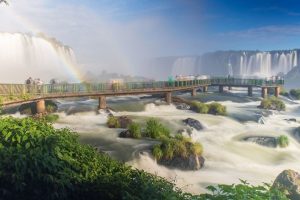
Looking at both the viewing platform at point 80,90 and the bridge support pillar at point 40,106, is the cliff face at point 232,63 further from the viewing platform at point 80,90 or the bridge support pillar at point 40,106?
the bridge support pillar at point 40,106

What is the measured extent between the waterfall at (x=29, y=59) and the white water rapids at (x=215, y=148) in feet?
129

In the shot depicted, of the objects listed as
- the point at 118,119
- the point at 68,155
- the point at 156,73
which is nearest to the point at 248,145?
the point at 118,119

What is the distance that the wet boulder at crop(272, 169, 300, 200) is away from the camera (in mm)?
16062

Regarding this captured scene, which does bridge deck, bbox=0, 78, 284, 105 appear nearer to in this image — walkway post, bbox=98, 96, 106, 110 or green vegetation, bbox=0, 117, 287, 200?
walkway post, bbox=98, 96, 106, 110

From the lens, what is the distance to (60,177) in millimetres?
9594

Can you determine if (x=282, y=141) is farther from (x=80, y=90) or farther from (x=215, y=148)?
(x=80, y=90)

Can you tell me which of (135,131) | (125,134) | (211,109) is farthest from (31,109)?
(211,109)

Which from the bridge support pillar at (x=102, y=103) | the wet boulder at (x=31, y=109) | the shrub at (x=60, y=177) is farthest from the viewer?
the bridge support pillar at (x=102, y=103)

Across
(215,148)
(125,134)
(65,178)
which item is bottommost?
(215,148)

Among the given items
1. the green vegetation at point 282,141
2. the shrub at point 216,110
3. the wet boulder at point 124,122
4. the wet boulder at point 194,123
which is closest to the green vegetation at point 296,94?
the shrub at point 216,110

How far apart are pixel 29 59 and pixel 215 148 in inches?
2227

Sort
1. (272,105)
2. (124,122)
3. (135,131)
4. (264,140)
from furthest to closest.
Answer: (272,105) → (124,122) → (264,140) → (135,131)

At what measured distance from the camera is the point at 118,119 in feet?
92.9

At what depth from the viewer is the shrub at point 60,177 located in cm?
912
